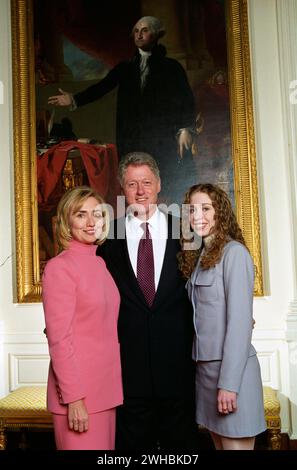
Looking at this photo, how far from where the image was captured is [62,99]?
220 inches

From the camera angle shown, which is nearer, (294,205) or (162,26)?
(294,205)

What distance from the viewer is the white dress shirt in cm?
306

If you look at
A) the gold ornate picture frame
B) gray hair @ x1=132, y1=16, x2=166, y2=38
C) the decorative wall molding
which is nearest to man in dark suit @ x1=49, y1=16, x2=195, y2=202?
gray hair @ x1=132, y1=16, x2=166, y2=38

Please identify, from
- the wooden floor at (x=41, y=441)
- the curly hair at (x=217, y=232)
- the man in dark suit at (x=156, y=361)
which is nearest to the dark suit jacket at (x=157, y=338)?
the man in dark suit at (x=156, y=361)

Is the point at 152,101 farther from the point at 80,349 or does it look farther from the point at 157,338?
the point at 80,349

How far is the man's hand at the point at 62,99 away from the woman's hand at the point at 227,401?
3.98 metres

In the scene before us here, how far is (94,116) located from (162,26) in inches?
49.2

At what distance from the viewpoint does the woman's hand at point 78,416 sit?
2443 mm

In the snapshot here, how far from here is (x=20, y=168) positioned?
5527 millimetres

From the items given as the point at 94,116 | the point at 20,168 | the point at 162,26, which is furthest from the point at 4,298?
the point at 162,26

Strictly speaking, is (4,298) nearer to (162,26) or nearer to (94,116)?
(94,116)

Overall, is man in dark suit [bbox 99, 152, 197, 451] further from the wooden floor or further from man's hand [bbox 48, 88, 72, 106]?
man's hand [bbox 48, 88, 72, 106]
